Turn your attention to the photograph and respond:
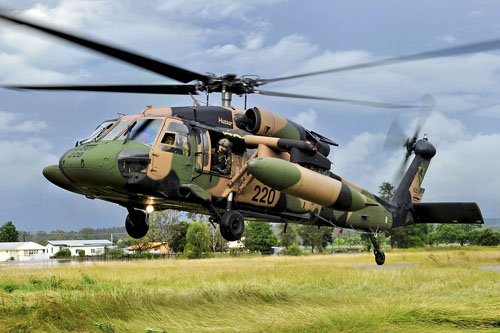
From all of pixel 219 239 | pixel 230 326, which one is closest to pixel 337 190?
pixel 230 326

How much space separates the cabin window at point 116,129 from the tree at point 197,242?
122ft

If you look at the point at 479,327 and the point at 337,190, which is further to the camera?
the point at 337,190

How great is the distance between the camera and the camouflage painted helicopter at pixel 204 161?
11.0 m

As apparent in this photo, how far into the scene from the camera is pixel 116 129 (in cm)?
1191

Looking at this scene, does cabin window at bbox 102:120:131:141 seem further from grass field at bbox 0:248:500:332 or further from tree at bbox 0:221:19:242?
tree at bbox 0:221:19:242

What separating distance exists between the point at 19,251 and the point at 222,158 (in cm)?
9135

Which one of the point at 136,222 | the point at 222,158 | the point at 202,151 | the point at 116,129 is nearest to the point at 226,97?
the point at 222,158

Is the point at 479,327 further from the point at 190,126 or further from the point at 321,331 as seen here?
the point at 190,126

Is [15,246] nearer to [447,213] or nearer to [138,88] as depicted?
[447,213]

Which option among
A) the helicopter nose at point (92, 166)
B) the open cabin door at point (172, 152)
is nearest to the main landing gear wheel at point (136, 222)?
the open cabin door at point (172, 152)

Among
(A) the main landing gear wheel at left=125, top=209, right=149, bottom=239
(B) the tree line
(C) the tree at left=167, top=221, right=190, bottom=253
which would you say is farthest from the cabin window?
(C) the tree at left=167, top=221, right=190, bottom=253

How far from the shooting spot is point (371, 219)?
18578 millimetres

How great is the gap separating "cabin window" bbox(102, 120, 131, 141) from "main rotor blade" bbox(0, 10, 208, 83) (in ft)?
4.69

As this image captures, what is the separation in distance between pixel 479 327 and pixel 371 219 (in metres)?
10.5
